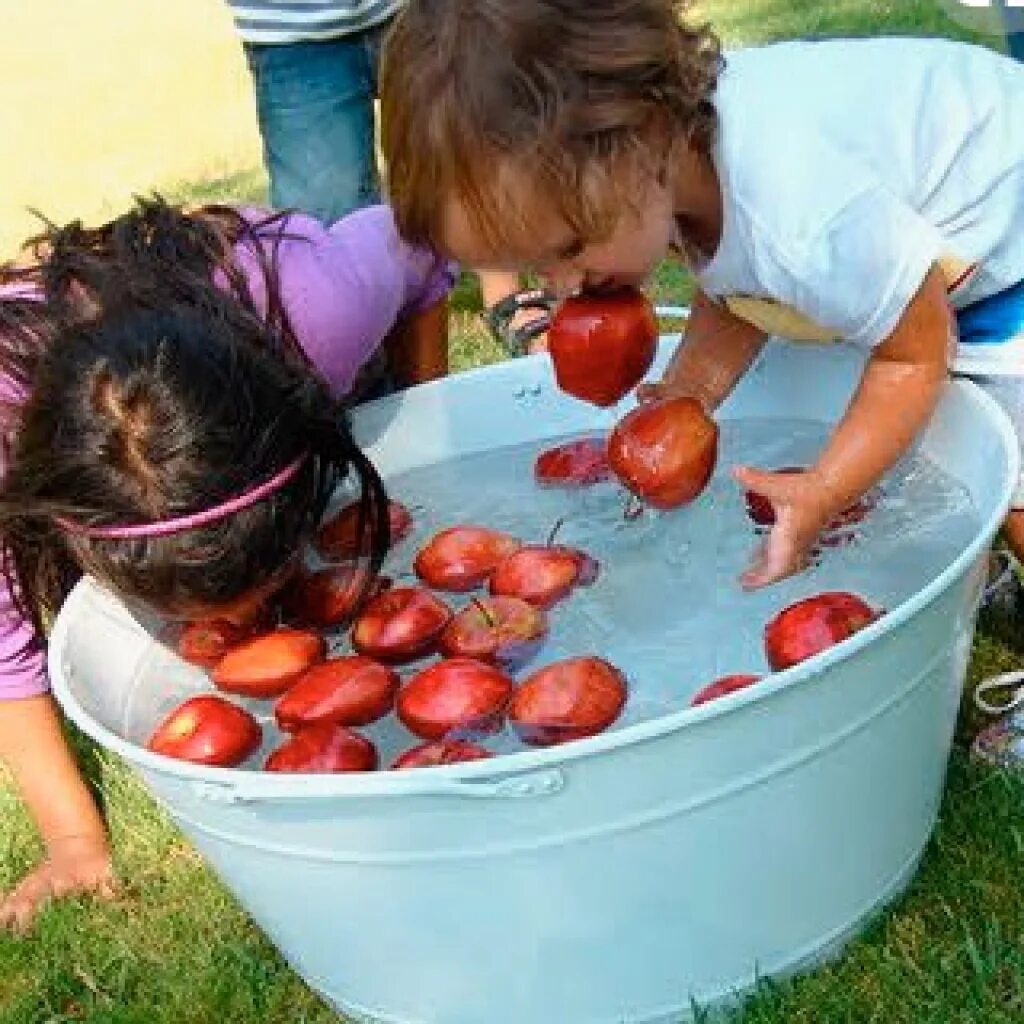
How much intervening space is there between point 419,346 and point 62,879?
0.80 meters

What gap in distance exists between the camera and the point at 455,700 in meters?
1.68

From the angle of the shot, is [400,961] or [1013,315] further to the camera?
[1013,315]

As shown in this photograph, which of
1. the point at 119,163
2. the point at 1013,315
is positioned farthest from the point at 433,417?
the point at 119,163

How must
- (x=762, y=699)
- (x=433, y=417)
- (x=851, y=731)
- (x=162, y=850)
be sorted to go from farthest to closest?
(x=433, y=417) < (x=162, y=850) < (x=851, y=731) < (x=762, y=699)

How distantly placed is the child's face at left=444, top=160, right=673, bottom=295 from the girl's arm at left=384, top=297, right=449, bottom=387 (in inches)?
27.9

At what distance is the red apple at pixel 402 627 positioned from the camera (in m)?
1.84

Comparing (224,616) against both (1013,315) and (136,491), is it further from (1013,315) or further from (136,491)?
(1013,315)

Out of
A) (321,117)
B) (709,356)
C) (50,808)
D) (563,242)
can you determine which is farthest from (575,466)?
(321,117)

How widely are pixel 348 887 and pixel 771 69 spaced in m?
0.83

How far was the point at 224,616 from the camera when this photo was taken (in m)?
1.79

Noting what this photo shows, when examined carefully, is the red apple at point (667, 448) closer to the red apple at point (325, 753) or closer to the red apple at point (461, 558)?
the red apple at point (461, 558)

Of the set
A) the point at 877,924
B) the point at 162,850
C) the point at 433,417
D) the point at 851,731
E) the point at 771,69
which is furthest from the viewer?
the point at 433,417

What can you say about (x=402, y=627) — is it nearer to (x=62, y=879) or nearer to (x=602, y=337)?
(x=602, y=337)

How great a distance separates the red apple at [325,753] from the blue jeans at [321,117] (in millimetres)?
1145
